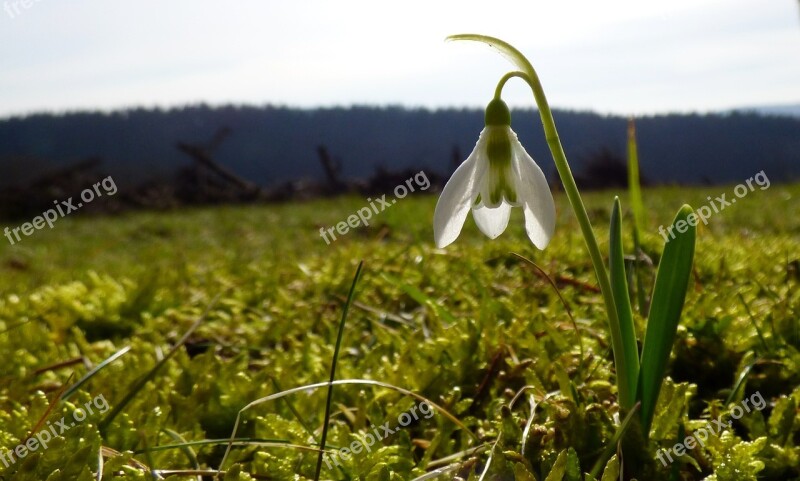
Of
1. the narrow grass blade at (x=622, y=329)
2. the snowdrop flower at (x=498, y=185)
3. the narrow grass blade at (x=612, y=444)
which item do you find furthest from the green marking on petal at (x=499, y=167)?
the narrow grass blade at (x=612, y=444)


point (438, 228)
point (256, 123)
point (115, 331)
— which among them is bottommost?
point (115, 331)

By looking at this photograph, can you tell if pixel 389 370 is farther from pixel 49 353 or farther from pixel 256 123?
pixel 256 123

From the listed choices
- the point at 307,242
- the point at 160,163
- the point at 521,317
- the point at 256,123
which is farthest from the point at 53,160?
the point at 521,317

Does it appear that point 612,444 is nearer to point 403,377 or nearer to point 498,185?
point 498,185

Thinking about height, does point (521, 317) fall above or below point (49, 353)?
above

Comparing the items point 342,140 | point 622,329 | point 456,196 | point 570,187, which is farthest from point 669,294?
A: point 342,140

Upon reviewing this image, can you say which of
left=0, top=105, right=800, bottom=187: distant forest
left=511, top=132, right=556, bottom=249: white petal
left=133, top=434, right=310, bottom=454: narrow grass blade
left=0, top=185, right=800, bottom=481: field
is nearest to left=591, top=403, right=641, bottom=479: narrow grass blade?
left=0, top=185, right=800, bottom=481: field
